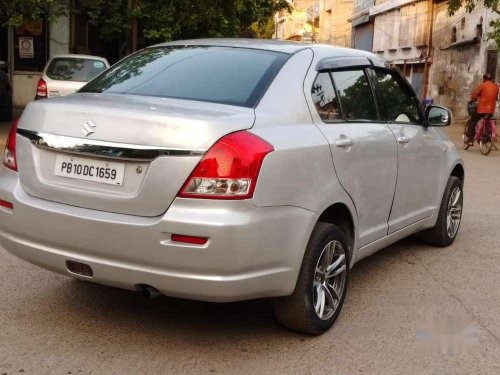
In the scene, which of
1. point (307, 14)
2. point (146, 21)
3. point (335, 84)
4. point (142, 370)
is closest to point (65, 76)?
point (146, 21)

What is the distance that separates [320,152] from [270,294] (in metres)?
0.85

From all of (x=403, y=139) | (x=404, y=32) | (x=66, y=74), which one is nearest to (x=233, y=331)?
(x=403, y=139)

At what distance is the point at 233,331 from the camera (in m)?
3.94

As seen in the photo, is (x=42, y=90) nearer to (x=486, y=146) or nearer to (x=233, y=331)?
(x=486, y=146)

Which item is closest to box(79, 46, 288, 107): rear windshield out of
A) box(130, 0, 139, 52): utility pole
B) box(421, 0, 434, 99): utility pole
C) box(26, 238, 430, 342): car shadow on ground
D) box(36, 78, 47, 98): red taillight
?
box(26, 238, 430, 342): car shadow on ground

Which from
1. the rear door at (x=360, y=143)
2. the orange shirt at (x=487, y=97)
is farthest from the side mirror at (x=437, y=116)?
the orange shirt at (x=487, y=97)

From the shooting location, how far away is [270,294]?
137 inches

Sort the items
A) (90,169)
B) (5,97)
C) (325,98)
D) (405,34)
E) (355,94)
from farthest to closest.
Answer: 1. (405,34)
2. (5,97)
3. (355,94)
4. (325,98)
5. (90,169)

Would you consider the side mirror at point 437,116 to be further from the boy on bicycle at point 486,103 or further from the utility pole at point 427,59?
the utility pole at point 427,59

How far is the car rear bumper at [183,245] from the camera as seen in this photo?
10.5 feet

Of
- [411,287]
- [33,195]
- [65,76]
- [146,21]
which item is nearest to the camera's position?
[33,195]

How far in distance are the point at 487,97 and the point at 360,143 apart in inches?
452

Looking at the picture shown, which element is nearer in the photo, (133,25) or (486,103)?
(486,103)

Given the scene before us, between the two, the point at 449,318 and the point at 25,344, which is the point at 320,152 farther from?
the point at 25,344
